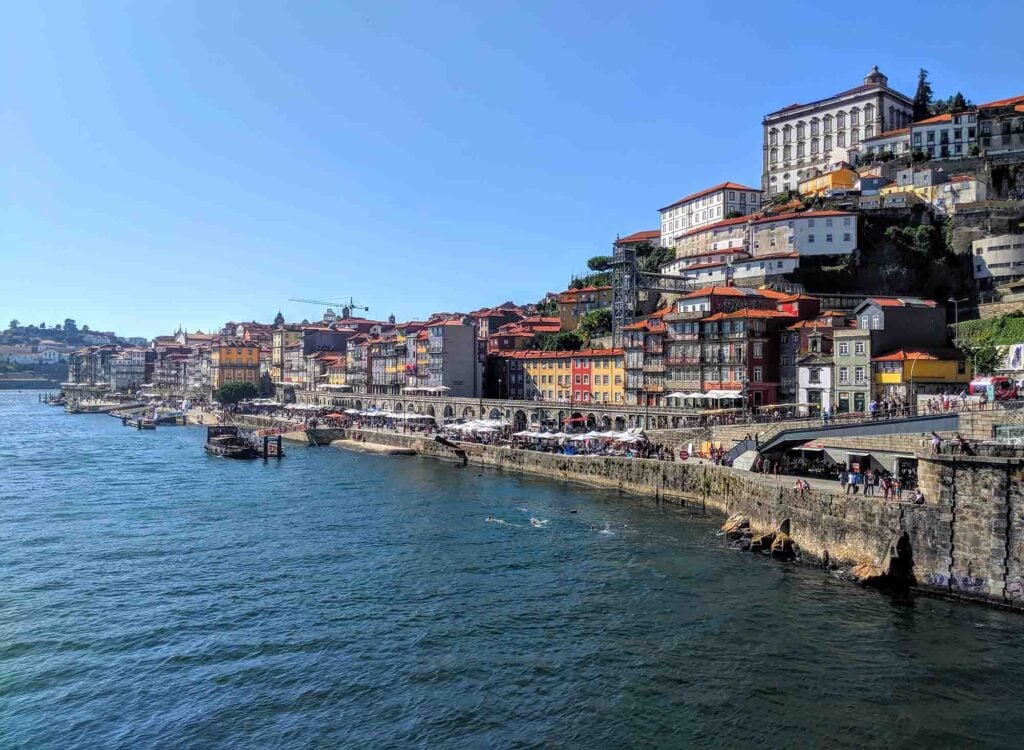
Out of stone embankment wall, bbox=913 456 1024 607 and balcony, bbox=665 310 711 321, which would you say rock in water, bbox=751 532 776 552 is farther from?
balcony, bbox=665 310 711 321

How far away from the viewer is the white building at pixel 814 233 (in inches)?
3049

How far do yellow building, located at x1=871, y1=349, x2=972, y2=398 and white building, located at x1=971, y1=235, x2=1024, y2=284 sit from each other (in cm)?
2716

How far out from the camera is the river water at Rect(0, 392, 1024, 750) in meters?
19.9

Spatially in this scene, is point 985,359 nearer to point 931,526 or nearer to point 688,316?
point 688,316

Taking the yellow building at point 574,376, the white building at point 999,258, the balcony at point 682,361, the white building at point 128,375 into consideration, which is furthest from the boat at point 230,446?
the white building at point 128,375

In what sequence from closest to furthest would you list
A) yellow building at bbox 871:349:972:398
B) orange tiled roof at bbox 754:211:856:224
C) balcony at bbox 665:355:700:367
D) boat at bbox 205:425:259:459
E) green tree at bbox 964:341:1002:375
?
yellow building at bbox 871:349:972:398, green tree at bbox 964:341:1002:375, balcony at bbox 665:355:700:367, orange tiled roof at bbox 754:211:856:224, boat at bbox 205:425:259:459

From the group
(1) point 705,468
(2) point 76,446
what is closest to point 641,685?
(1) point 705,468

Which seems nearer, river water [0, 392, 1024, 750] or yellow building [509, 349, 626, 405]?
river water [0, 392, 1024, 750]

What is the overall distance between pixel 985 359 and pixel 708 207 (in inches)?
2184

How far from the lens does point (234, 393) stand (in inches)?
5610

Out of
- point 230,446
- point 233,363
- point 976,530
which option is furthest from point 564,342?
point 233,363

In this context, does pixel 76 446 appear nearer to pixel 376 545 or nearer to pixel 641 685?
pixel 376 545

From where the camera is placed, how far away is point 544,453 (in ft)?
210

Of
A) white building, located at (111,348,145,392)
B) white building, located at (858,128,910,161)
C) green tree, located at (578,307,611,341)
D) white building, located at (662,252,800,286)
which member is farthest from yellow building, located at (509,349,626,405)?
white building, located at (111,348,145,392)
